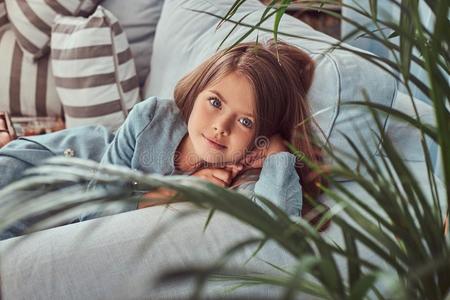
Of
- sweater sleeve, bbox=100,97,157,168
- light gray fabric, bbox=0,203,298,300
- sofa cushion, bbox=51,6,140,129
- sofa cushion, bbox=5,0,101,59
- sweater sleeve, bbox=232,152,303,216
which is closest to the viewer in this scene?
light gray fabric, bbox=0,203,298,300

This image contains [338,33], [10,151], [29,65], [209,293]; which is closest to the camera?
[209,293]

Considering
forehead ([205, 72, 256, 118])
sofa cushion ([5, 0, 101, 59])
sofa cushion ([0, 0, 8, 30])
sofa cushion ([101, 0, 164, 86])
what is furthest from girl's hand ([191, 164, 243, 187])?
sofa cushion ([0, 0, 8, 30])

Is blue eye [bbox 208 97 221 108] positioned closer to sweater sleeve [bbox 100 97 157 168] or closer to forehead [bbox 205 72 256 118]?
forehead [bbox 205 72 256 118]

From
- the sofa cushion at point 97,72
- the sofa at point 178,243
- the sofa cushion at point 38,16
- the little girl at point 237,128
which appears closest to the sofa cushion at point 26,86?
the sofa cushion at point 38,16

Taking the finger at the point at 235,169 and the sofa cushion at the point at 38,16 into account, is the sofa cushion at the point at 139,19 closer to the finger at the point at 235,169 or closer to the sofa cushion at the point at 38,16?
the sofa cushion at the point at 38,16

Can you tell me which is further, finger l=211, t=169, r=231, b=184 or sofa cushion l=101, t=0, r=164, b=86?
sofa cushion l=101, t=0, r=164, b=86

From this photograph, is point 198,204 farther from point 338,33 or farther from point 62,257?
point 338,33

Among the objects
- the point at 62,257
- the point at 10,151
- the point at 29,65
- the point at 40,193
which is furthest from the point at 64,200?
the point at 29,65

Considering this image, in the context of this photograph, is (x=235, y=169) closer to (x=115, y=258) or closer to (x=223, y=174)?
(x=223, y=174)

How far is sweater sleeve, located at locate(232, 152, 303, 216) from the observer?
3.28 feet

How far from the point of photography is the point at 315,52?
1.09 m

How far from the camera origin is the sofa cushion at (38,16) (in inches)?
61.2

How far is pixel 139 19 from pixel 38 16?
0.26 metres

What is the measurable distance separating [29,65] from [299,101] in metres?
0.89
